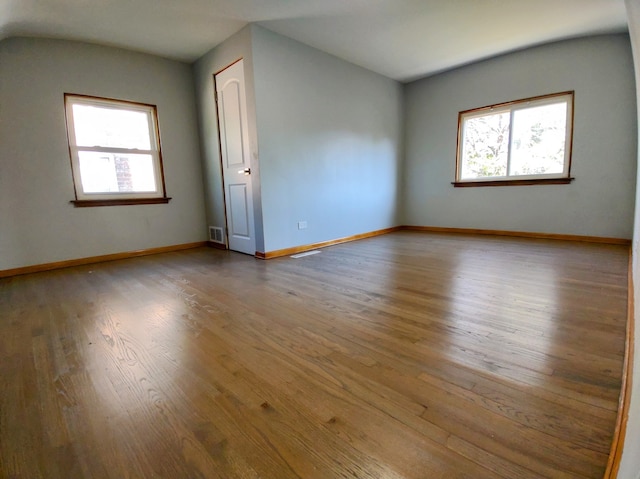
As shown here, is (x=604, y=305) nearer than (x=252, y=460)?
No

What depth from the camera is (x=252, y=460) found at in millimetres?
846

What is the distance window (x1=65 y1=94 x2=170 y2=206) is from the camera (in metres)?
3.41

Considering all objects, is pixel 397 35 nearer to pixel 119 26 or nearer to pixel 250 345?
pixel 119 26

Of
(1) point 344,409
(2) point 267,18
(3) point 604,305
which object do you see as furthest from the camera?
(2) point 267,18

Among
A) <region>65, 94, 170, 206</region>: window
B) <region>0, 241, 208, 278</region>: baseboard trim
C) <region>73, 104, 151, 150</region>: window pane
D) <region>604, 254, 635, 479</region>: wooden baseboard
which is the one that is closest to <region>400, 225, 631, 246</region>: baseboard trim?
<region>604, 254, 635, 479</region>: wooden baseboard

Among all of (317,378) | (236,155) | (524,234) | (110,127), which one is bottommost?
(317,378)

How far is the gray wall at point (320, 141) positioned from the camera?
11.2ft

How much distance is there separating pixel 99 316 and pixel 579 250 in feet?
15.5

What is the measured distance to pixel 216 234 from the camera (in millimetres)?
4320

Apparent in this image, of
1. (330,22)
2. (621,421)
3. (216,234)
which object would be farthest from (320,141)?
(621,421)

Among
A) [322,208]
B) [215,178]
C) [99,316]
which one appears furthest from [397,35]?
[99,316]

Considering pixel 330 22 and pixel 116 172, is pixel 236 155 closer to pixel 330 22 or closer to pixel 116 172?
pixel 116 172

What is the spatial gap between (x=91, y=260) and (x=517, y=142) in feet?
19.7

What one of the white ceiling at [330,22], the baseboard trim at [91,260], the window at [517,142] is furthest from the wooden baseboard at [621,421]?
the baseboard trim at [91,260]
